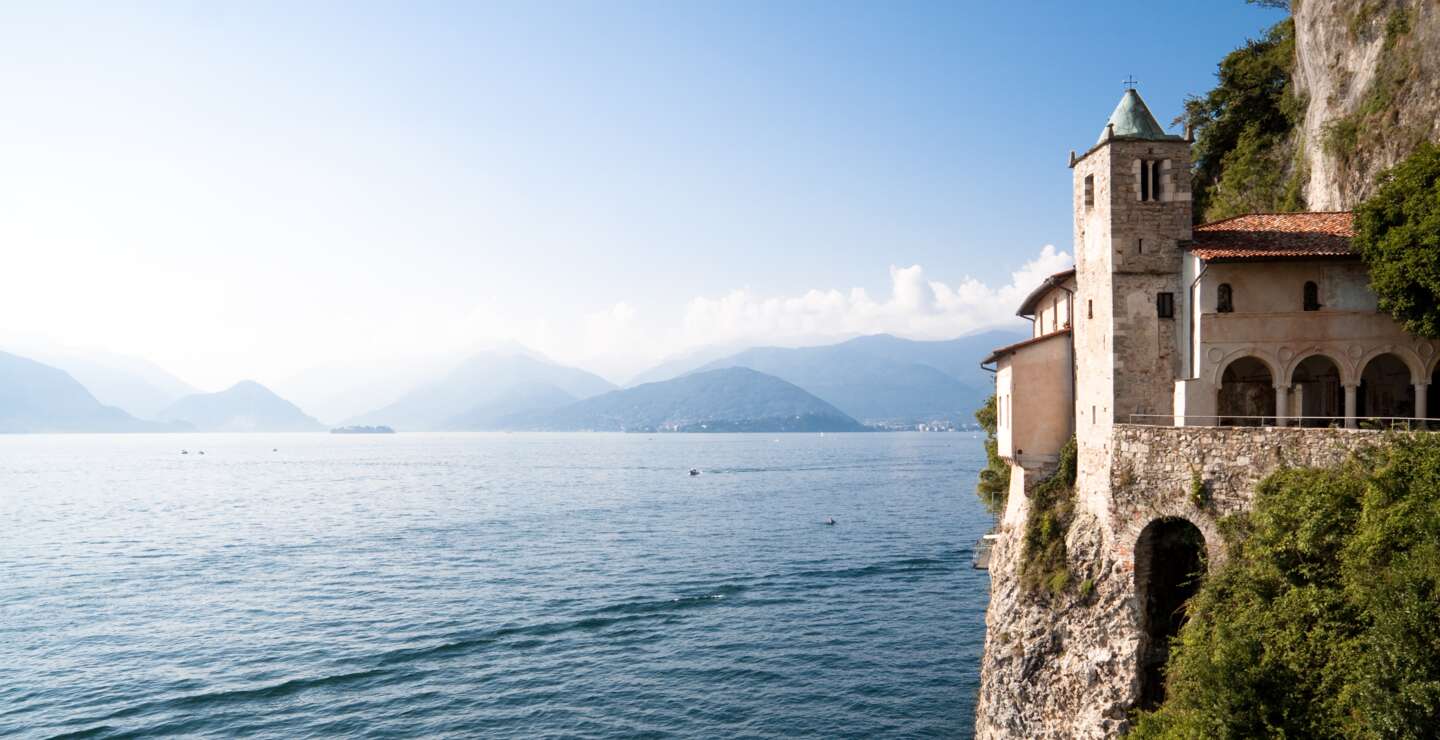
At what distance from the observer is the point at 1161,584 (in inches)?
988

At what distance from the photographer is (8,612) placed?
46562mm

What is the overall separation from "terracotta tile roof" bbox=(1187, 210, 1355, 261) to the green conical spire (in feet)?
11.8

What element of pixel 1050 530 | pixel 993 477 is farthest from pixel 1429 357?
pixel 993 477

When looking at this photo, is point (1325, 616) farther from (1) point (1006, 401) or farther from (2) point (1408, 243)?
(1) point (1006, 401)

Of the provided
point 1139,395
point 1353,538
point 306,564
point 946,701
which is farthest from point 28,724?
point 1353,538

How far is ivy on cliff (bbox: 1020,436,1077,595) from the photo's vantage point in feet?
89.5

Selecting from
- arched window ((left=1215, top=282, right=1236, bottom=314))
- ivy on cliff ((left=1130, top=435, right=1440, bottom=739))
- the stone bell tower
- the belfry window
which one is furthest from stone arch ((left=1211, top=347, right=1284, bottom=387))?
the belfry window

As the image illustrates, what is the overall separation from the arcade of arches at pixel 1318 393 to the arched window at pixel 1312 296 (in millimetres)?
1613

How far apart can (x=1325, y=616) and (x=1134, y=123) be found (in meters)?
15.9

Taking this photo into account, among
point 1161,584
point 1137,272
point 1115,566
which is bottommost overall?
point 1161,584

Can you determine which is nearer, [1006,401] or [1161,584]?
[1161,584]

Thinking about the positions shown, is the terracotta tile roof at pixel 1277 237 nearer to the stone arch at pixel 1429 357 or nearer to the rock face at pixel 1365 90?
the stone arch at pixel 1429 357

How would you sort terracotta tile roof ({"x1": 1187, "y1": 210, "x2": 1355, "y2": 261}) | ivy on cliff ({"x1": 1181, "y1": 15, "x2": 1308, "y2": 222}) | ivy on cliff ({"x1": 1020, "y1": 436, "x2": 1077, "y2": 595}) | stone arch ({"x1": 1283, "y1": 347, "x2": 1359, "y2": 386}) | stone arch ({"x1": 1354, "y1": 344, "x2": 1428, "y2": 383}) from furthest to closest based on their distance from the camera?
1. ivy on cliff ({"x1": 1181, "y1": 15, "x2": 1308, "y2": 222})
2. ivy on cliff ({"x1": 1020, "y1": 436, "x2": 1077, "y2": 595})
3. stone arch ({"x1": 1283, "y1": 347, "x2": 1359, "y2": 386})
4. terracotta tile roof ({"x1": 1187, "y1": 210, "x2": 1355, "y2": 261})
5. stone arch ({"x1": 1354, "y1": 344, "x2": 1428, "y2": 383})

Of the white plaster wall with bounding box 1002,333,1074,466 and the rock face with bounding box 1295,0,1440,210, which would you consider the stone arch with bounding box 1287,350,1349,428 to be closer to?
the white plaster wall with bounding box 1002,333,1074,466
